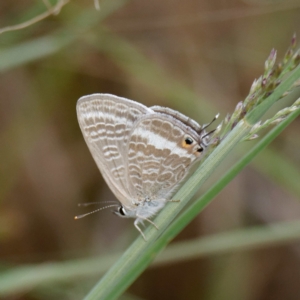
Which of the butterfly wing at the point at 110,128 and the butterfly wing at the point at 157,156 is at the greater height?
the butterfly wing at the point at 110,128

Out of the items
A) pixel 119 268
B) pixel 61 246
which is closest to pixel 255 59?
pixel 61 246

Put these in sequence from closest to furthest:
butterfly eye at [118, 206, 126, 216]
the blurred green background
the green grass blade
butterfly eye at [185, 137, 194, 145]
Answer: the green grass blade < butterfly eye at [185, 137, 194, 145] < butterfly eye at [118, 206, 126, 216] < the blurred green background

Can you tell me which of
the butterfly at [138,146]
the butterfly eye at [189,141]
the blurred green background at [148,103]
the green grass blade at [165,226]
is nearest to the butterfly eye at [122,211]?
the butterfly at [138,146]

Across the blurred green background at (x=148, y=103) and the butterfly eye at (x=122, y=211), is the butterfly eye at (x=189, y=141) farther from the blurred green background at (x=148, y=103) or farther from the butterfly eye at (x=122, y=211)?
the blurred green background at (x=148, y=103)

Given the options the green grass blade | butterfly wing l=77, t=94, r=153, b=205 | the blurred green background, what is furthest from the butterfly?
the blurred green background

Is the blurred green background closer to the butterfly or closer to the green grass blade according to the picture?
the butterfly

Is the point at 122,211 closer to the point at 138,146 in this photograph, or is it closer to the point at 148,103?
the point at 138,146
